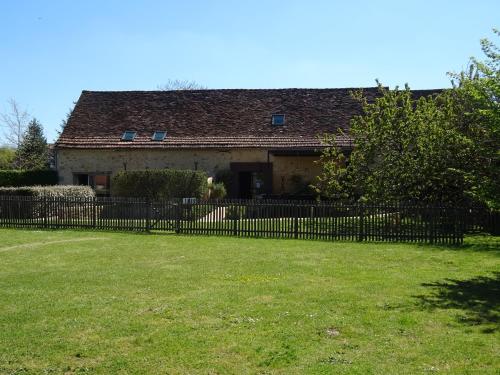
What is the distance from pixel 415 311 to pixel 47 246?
10.1 m

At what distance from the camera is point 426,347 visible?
5742 millimetres

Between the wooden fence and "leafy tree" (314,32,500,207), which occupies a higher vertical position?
"leafy tree" (314,32,500,207)

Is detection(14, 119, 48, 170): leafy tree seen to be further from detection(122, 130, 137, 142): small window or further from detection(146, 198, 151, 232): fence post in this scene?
detection(146, 198, 151, 232): fence post

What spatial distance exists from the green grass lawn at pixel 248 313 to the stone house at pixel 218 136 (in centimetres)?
1627

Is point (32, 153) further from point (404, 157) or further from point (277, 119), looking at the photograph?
point (404, 157)

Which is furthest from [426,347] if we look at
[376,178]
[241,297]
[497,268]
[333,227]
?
[376,178]

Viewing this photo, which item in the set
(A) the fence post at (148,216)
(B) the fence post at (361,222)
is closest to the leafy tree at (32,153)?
(A) the fence post at (148,216)

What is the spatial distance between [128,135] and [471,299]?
2466 centimetres

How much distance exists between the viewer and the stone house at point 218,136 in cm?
2880

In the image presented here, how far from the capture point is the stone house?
2880 centimetres

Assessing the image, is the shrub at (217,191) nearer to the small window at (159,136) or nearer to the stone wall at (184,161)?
the stone wall at (184,161)

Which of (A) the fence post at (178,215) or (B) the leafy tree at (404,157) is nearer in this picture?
(A) the fence post at (178,215)

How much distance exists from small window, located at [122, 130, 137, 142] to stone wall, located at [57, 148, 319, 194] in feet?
2.59

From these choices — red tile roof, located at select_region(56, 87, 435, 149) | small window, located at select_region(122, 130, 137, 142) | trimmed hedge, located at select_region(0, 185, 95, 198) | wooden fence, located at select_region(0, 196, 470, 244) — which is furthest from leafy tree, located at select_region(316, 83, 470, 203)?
small window, located at select_region(122, 130, 137, 142)
